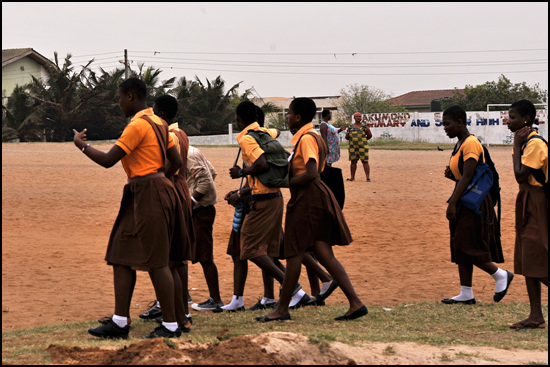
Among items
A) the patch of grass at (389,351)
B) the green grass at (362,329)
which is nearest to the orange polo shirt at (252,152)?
the green grass at (362,329)

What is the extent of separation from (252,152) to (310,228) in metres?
0.84

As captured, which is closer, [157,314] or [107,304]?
[157,314]

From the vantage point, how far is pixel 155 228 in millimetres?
5758

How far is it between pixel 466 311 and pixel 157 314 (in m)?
2.79

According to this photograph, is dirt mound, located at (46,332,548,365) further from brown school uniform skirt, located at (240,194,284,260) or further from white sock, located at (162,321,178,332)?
brown school uniform skirt, located at (240,194,284,260)

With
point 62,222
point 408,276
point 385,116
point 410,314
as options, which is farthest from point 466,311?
point 385,116

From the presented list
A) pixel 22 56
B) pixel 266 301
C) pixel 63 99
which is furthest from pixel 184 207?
pixel 22 56

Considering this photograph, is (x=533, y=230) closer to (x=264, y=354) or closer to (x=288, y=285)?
Answer: (x=288, y=285)

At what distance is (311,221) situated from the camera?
21.8ft

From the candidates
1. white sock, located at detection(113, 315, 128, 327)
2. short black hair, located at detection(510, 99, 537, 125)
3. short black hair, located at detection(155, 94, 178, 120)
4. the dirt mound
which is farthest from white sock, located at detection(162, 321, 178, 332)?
short black hair, located at detection(510, 99, 537, 125)

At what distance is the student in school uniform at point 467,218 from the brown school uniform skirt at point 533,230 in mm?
904

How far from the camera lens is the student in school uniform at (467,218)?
7398mm

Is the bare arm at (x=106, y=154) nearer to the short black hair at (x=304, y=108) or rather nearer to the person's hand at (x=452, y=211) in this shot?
the short black hair at (x=304, y=108)

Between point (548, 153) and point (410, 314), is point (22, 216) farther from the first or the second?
point (548, 153)
